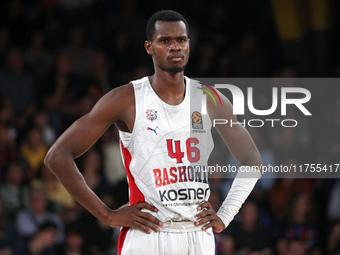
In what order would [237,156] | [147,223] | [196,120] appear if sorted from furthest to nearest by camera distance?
1. [237,156]
2. [196,120]
3. [147,223]

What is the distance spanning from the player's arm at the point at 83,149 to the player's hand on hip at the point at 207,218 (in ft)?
0.84

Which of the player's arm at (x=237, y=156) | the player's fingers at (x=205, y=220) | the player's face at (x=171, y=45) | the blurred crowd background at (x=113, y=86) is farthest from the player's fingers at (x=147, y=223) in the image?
the blurred crowd background at (x=113, y=86)

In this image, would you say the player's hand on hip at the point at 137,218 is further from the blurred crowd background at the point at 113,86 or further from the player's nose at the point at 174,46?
the blurred crowd background at the point at 113,86

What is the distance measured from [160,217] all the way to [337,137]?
4439 millimetres

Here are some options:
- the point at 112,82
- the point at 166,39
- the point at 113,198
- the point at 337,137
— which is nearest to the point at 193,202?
the point at 166,39

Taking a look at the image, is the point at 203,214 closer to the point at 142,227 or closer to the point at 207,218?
the point at 207,218

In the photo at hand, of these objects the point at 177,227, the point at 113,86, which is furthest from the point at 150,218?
the point at 113,86

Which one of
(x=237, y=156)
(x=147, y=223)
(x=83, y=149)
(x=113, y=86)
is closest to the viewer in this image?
(x=147, y=223)

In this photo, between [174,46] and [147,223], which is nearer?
[147,223]

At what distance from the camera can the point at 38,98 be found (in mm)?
7969

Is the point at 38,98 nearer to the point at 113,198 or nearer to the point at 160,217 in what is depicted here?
the point at 113,198

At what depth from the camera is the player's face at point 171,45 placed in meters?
3.59

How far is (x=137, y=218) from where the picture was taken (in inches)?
136

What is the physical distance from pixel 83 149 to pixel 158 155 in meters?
0.43
